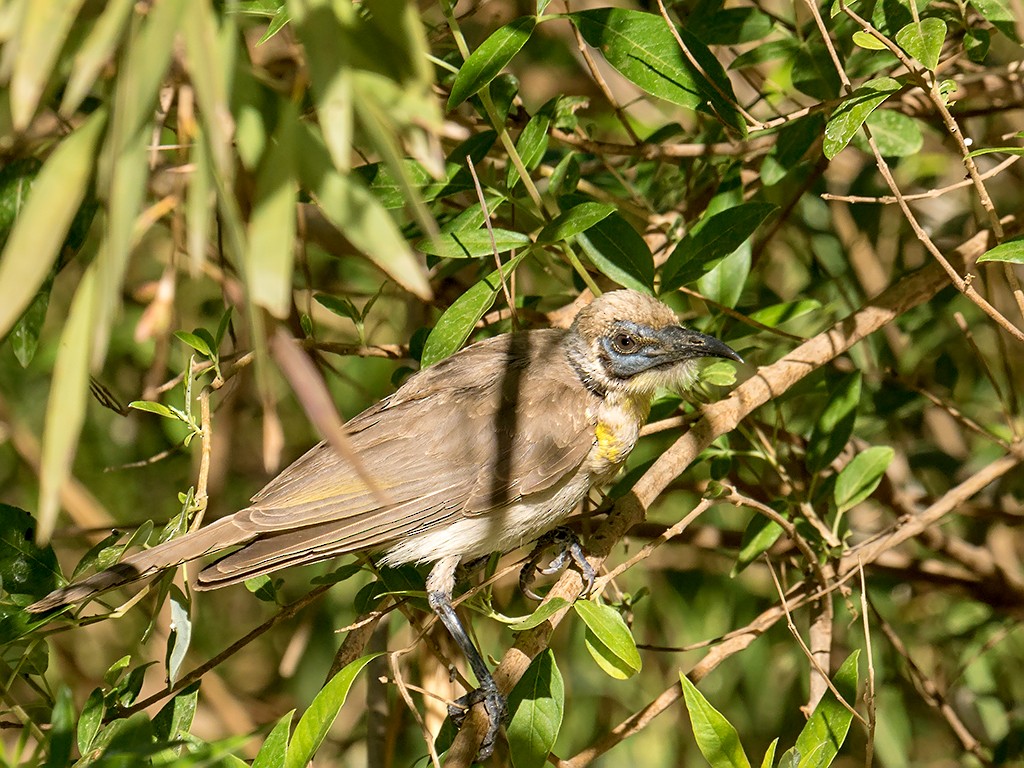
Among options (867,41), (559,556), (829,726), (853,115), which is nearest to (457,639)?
(559,556)

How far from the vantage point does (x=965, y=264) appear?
3.09 m

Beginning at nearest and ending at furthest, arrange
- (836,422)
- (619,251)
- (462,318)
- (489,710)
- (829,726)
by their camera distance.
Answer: (829,726) → (489,710) → (462,318) → (619,251) → (836,422)

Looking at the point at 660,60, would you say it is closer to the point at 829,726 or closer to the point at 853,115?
the point at 853,115

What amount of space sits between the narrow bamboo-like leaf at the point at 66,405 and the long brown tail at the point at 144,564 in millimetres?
1094

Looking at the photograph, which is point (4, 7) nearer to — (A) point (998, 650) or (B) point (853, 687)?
(B) point (853, 687)

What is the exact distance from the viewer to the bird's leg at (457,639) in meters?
2.80

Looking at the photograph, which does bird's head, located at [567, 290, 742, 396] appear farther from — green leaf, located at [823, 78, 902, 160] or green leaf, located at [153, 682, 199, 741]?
green leaf, located at [153, 682, 199, 741]

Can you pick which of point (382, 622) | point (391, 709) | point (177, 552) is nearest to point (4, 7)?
point (177, 552)

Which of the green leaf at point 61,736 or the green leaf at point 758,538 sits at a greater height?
the green leaf at point 61,736

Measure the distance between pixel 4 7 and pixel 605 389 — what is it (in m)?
2.29

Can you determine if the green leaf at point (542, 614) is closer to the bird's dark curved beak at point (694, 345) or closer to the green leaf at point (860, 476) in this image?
the bird's dark curved beak at point (694, 345)

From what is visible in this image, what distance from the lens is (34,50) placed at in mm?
1328

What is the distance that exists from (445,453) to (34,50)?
79.9 inches

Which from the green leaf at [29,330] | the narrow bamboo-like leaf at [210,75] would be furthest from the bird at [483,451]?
the narrow bamboo-like leaf at [210,75]
